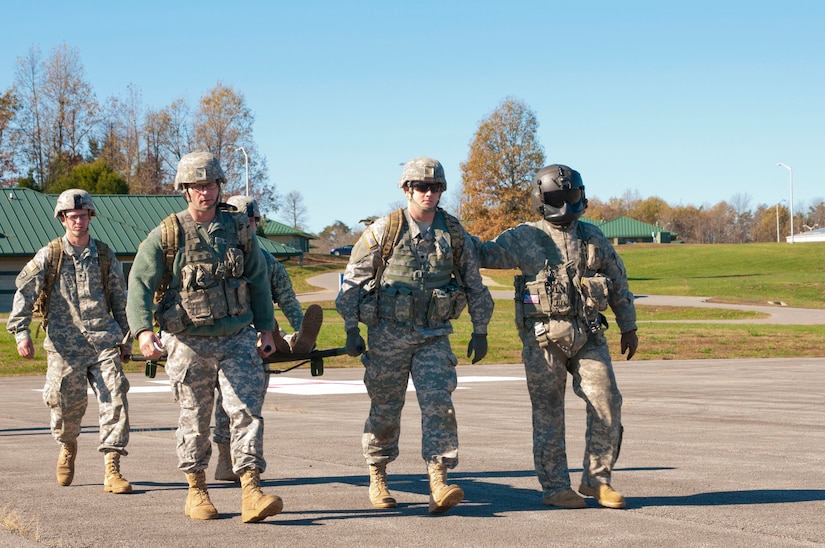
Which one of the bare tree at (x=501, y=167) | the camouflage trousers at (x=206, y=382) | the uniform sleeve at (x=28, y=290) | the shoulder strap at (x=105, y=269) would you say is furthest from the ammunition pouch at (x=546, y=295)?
the bare tree at (x=501, y=167)

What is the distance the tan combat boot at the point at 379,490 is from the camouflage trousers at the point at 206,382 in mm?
976

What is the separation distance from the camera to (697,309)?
50.5m

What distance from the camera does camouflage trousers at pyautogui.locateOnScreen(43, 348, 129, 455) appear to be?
344 inches

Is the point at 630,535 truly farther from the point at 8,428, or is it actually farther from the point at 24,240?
the point at 24,240

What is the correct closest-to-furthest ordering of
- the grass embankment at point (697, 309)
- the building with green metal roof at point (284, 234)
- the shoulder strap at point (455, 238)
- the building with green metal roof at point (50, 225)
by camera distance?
the shoulder strap at point (455, 238), the grass embankment at point (697, 309), the building with green metal roof at point (50, 225), the building with green metal roof at point (284, 234)

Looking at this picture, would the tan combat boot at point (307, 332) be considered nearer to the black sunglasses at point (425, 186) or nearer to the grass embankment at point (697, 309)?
the black sunglasses at point (425, 186)

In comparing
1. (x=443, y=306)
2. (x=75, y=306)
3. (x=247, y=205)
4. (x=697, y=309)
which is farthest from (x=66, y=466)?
(x=697, y=309)

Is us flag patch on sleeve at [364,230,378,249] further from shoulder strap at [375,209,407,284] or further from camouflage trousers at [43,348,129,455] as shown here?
camouflage trousers at [43,348,129,455]

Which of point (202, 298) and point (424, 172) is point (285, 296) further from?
point (424, 172)

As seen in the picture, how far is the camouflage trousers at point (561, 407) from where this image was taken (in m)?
7.64

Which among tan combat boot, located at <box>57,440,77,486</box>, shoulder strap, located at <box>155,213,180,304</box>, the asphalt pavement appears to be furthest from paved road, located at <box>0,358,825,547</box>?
shoulder strap, located at <box>155,213,180,304</box>

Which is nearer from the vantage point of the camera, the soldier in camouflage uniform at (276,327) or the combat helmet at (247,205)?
the soldier in camouflage uniform at (276,327)

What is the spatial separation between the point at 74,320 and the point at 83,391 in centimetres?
59

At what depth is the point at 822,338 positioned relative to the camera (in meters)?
33.0
